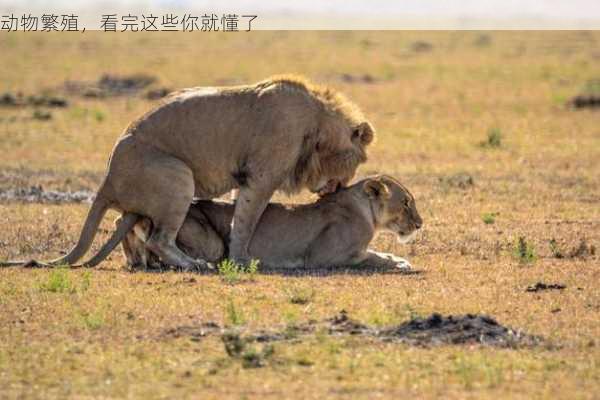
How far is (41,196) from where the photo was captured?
1716cm

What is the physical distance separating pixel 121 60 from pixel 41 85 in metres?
12.3

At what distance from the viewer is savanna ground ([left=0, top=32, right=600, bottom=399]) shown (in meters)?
8.34

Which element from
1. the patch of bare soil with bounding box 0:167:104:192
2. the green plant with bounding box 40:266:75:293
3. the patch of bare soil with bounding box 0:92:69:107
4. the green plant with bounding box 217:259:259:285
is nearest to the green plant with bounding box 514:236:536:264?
the green plant with bounding box 217:259:259:285

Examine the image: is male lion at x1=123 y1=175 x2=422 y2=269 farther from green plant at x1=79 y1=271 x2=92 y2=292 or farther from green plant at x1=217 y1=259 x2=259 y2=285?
green plant at x1=79 y1=271 x2=92 y2=292

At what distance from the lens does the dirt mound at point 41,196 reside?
1686cm

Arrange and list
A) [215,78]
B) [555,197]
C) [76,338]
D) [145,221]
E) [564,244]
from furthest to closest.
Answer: [215,78] → [555,197] → [564,244] → [145,221] → [76,338]

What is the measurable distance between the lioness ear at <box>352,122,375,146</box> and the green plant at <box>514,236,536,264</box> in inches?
66.6

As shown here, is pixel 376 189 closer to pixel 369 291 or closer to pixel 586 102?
pixel 369 291

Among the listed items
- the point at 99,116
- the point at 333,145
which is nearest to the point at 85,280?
→ the point at 333,145

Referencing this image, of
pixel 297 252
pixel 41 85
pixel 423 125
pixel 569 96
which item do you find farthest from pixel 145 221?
pixel 41 85

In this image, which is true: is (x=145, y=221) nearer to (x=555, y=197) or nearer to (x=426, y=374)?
(x=426, y=374)

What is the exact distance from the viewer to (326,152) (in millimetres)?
12453

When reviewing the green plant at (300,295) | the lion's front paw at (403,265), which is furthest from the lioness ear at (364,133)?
the green plant at (300,295)

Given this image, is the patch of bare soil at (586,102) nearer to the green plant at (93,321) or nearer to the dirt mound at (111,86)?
the dirt mound at (111,86)
